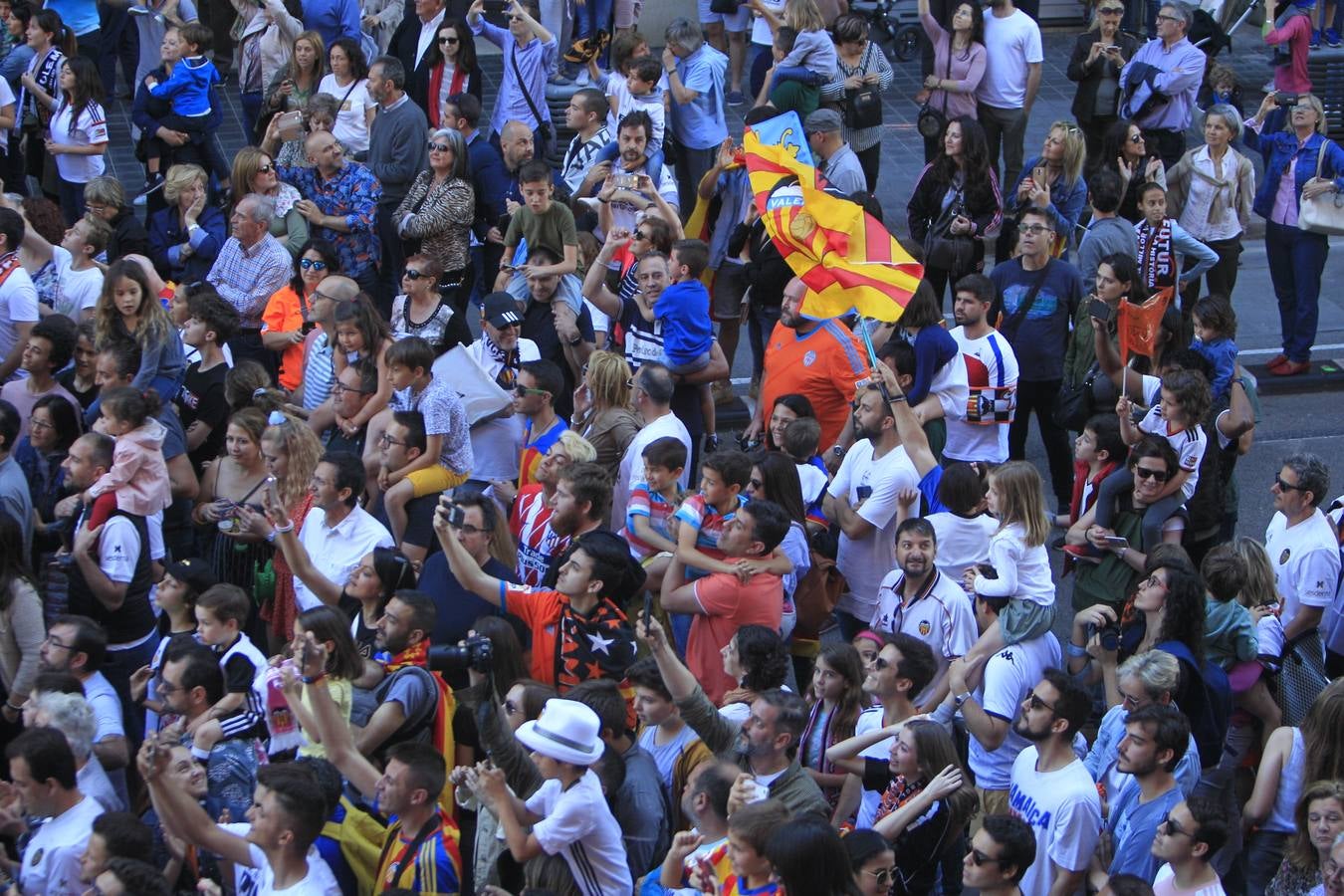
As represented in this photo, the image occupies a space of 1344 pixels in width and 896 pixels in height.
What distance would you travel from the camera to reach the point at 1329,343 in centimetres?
1262

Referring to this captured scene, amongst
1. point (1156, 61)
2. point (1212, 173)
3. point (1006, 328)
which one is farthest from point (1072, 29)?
point (1006, 328)

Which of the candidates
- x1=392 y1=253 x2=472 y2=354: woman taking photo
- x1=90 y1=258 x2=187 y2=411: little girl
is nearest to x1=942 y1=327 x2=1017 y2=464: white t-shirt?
x1=392 y1=253 x2=472 y2=354: woman taking photo

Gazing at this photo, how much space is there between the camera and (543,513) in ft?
25.1

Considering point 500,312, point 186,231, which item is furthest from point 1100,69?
point 186,231

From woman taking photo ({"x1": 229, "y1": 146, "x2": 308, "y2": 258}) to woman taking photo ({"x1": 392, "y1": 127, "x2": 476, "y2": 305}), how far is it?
59cm

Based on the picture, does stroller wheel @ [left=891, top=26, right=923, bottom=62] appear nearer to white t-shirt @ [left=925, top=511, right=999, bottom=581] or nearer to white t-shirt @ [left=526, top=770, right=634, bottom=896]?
white t-shirt @ [left=925, top=511, right=999, bottom=581]

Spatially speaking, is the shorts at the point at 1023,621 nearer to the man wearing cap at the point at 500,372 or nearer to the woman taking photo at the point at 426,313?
the man wearing cap at the point at 500,372

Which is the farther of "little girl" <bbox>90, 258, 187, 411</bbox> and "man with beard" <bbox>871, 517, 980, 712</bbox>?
"little girl" <bbox>90, 258, 187, 411</bbox>

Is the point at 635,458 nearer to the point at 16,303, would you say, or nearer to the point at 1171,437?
the point at 1171,437

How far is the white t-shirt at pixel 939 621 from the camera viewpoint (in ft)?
23.4

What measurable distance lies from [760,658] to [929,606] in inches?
38.7

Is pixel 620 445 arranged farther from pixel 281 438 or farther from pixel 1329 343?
pixel 1329 343

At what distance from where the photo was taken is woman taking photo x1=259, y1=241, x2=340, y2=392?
9.39m

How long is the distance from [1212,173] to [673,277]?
14.0 ft
